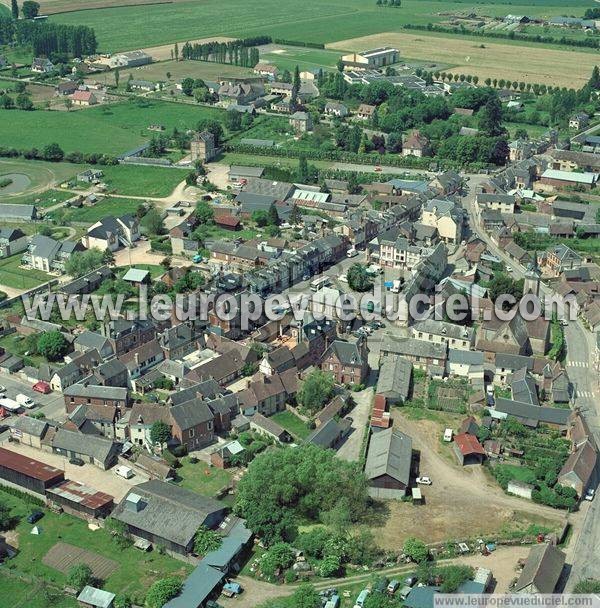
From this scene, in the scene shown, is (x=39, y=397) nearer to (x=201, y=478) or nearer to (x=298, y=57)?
(x=201, y=478)

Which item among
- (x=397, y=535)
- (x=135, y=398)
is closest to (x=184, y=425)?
(x=135, y=398)

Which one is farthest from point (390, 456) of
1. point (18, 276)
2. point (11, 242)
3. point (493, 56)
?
point (493, 56)

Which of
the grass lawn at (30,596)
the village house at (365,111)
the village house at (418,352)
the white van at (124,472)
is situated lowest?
the grass lawn at (30,596)

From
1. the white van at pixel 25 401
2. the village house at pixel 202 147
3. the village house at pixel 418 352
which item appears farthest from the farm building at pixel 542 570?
the village house at pixel 202 147

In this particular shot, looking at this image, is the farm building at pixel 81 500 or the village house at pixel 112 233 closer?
the farm building at pixel 81 500

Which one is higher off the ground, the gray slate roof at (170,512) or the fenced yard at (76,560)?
the gray slate roof at (170,512)

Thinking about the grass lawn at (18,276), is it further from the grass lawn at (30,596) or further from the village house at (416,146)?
the village house at (416,146)
